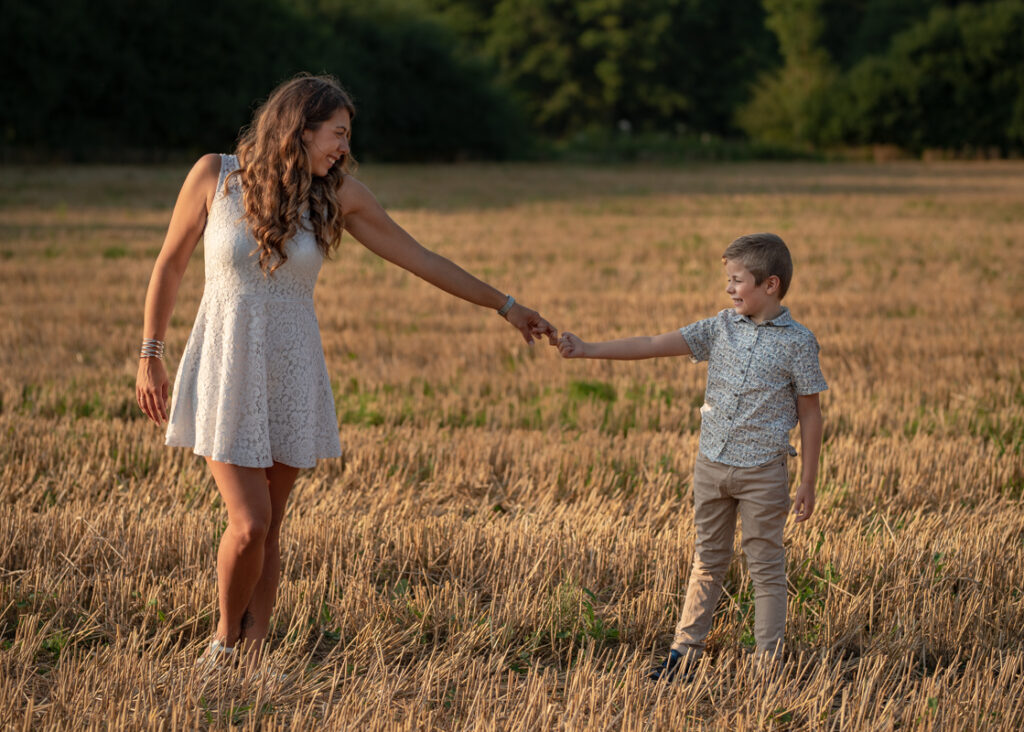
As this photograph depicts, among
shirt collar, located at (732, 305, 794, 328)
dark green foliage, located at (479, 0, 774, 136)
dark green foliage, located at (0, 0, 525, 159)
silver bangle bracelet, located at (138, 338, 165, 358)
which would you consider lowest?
silver bangle bracelet, located at (138, 338, 165, 358)

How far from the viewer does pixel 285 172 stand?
3748 mm

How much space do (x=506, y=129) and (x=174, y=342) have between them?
47705 mm

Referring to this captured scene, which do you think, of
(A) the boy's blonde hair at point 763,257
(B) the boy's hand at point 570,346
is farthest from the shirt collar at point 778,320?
(B) the boy's hand at point 570,346

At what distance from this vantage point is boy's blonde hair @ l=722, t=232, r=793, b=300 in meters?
3.77

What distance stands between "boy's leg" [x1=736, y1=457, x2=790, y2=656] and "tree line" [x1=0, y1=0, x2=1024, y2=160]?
1557 cm

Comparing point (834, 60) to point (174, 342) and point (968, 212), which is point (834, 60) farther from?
point (174, 342)

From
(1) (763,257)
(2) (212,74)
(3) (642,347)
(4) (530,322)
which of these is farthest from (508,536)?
(2) (212,74)

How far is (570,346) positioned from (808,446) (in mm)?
975

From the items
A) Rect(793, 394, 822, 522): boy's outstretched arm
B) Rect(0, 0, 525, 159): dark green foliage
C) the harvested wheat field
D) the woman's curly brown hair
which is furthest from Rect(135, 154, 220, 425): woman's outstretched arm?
Rect(0, 0, 525, 159): dark green foliage

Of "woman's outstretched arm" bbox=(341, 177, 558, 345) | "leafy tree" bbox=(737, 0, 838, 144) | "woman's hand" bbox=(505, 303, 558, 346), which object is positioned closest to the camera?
"woman's outstretched arm" bbox=(341, 177, 558, 345)

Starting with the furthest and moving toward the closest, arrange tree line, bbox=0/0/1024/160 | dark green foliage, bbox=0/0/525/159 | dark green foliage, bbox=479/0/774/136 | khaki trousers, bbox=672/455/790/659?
dark green foliage, bbox=479/0/774/136
tree line, bbox=0/0/1024/160
dark green foliage, bbox=0/0/525/159
khaki trousers, bbox=672/455/790/659

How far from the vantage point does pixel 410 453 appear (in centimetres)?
655

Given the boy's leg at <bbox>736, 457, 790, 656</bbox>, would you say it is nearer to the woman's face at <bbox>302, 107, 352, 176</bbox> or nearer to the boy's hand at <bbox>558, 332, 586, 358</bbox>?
the boy's hand at <bbox>558, 332, 586, 358</bbox>

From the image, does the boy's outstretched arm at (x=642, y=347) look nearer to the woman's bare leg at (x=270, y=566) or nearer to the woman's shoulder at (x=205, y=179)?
the woman's bare leg at (x=270, y=566)
